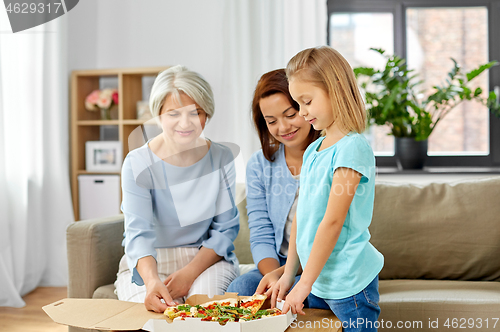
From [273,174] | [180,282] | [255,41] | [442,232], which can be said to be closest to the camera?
[180,282]

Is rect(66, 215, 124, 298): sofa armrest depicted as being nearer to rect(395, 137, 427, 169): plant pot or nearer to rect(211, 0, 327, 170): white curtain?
rect(211, 0, 327, 170): white curtain

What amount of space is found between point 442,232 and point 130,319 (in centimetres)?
115

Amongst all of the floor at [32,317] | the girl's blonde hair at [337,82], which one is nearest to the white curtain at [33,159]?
the floor at [32,317]

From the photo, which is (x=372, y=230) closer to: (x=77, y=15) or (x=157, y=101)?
(x=157, y=101)

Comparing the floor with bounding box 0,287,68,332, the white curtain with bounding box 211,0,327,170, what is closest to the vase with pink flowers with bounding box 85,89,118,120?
the white curtain with bounding box 211,0,327,170

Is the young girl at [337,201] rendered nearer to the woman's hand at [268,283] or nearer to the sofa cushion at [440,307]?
the woman's hand at [268,283]

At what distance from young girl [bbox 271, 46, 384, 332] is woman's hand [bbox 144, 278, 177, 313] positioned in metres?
0.25

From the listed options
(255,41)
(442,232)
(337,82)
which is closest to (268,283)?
(337,82)

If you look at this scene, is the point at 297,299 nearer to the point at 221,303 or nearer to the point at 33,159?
the point at 221,303

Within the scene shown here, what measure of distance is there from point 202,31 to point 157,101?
6.19 ft

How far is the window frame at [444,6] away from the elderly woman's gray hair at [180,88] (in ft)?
5.97

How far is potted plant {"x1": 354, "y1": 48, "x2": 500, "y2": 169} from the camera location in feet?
8.01

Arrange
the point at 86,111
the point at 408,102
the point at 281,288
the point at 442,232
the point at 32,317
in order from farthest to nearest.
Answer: the point at 86,111, the point at 408,102, the point at 32,317, the point at 442,232, the point at 281,288

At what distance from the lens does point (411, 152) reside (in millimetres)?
2564
